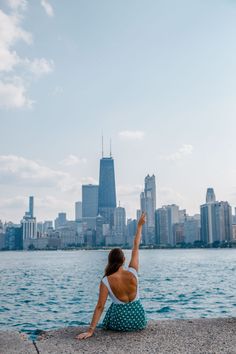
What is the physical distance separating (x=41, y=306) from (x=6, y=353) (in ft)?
56.6

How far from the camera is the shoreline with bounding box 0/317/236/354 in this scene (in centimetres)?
693

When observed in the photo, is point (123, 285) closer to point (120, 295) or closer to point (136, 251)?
point (120, 295)

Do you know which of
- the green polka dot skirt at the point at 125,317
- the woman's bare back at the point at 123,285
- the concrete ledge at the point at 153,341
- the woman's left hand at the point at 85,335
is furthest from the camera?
the green polka dot skirt at the point at 125,317

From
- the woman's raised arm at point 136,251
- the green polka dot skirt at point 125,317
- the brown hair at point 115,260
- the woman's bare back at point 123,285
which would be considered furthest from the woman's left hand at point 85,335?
the woman's raised arm at point 136,251

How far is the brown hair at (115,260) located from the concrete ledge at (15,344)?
1.77 metres

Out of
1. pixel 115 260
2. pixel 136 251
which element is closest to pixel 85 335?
pixel 115 260

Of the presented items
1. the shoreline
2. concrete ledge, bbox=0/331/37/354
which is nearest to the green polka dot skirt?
the shoreline

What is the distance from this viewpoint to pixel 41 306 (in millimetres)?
23453

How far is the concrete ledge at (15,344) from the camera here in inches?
274

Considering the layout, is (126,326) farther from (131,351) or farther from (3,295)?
(3,295)

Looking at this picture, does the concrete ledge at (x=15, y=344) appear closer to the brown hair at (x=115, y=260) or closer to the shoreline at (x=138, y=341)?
the shoreline at (x=138, y=341)

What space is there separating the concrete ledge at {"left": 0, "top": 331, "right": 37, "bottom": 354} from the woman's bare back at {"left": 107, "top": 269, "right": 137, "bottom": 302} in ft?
5.43

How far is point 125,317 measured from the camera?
8016mm

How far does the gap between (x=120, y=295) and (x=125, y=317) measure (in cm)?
41
